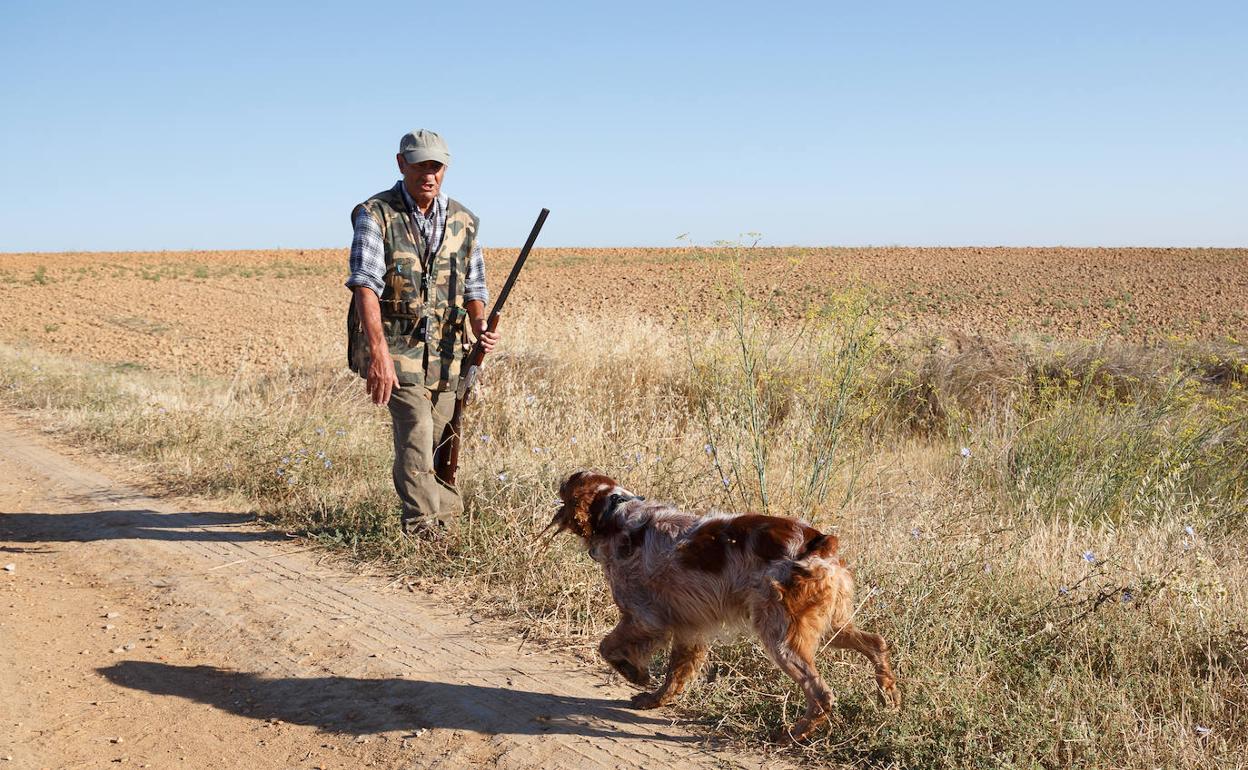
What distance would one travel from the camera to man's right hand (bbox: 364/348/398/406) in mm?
4301

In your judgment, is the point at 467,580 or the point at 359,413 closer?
the point at 467,580

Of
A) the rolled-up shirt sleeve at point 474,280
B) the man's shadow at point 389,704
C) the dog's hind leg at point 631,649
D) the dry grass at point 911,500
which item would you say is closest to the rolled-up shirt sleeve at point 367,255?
the rolled-up shirt sleeve at point 474,280

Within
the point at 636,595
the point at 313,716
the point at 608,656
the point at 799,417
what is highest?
the point at 799,417

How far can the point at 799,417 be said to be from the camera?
5312mm

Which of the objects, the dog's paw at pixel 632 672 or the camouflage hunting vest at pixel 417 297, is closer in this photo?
the dog's paw at pixel 632 672

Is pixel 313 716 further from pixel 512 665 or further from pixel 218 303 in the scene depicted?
pixel 218 303

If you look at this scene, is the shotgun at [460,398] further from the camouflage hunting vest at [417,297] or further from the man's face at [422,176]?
the man's face at [422,176]

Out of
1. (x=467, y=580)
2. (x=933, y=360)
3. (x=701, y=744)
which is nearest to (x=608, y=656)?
(x=701, y=744)

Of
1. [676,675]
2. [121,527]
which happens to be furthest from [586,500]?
[121,527]

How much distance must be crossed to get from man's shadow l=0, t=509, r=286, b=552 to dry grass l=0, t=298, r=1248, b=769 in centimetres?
32

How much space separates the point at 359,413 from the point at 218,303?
75.9 ft

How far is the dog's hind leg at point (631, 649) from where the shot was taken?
3.26m

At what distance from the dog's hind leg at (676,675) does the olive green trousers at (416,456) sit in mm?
1971

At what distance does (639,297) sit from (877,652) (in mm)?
23421
